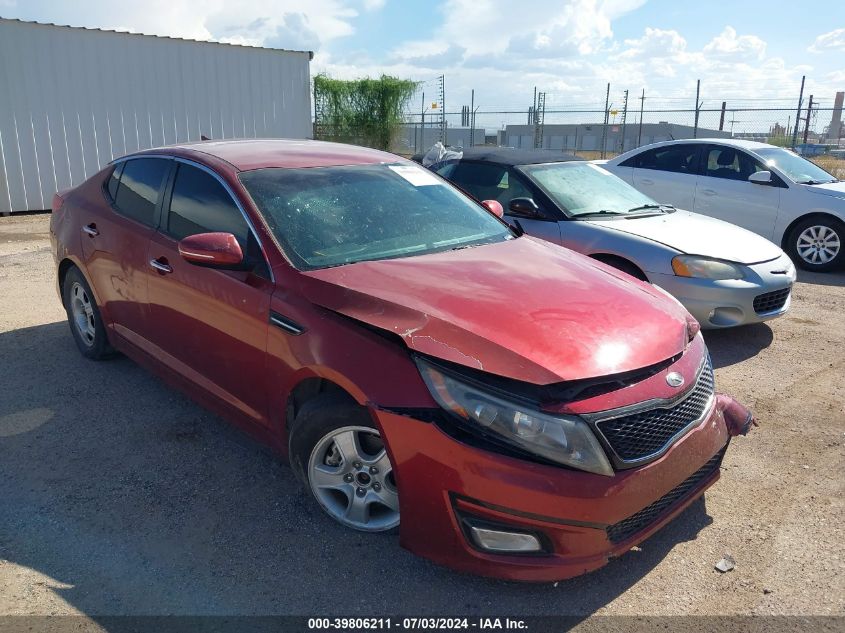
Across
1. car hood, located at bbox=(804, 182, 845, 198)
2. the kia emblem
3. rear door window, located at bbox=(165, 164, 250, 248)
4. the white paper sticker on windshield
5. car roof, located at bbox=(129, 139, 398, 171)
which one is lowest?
the kia emblem

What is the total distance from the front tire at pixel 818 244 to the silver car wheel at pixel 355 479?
7.71 m

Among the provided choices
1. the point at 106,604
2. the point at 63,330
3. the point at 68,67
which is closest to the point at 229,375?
the point at 106,604

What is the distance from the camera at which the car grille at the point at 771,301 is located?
5277mm

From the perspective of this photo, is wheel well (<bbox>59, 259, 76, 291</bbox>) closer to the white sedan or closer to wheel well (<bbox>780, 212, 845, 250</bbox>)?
the white sedan

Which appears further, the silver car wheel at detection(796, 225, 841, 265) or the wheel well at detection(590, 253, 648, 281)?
the silver car wheel at detection(796, 225, 841, 265)

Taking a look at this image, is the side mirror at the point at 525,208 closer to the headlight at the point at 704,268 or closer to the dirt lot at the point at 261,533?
the headlight at the point at 704,268

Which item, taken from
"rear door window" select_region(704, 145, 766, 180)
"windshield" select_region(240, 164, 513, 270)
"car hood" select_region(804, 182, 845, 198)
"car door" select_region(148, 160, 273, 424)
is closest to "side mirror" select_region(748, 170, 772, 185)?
"rear door window" select_region(704, 145, 766, 180)

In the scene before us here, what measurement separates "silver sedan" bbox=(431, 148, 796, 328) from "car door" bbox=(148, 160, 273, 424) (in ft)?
8.10

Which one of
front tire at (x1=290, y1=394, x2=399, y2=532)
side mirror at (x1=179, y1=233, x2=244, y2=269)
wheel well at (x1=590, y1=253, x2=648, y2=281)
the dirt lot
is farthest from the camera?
wheel well at (x1=590, y1=253, x2=648, y2=281)

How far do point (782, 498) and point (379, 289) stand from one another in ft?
7.34

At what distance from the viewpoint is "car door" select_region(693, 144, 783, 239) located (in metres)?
8.52

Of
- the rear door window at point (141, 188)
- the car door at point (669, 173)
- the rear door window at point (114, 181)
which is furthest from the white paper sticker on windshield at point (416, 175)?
the car door at point (669, 173)

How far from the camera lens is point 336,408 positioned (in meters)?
2.67

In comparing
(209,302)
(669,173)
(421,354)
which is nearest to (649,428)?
(421,354)
